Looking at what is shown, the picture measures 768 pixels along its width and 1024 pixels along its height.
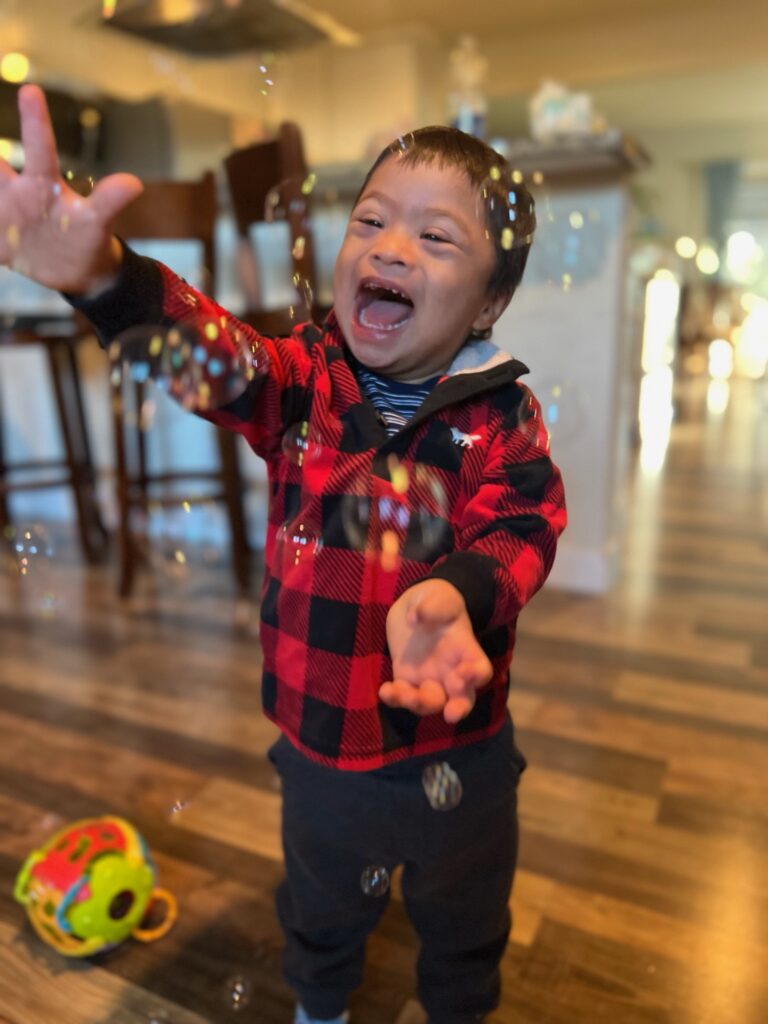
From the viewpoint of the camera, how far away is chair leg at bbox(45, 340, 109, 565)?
7.07 feet

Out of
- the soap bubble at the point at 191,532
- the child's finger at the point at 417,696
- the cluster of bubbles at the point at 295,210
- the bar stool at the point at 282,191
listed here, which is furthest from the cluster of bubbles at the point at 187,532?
the child's finger at the point at 417,696

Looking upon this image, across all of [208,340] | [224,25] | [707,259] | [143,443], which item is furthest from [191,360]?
[707,259]

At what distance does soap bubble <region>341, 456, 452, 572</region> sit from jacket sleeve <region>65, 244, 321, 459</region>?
10 centimetres

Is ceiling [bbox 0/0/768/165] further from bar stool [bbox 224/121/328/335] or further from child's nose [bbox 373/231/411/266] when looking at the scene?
child's nose [bbox 373/231/411/266]

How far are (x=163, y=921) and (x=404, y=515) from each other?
661 millimetres

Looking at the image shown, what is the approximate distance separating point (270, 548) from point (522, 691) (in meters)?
0.93

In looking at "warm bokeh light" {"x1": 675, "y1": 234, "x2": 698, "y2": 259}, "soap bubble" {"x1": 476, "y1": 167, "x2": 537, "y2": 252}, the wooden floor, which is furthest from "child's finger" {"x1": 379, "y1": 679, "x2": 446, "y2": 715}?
"warm bokeh light" {"x1": 675, "y1": 234, "x2": 698, "y2": 259}

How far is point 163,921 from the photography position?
922 millimetres

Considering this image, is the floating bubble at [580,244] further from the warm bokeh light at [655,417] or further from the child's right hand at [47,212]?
the warm bokeh light at [655,417]

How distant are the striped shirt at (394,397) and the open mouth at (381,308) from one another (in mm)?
65

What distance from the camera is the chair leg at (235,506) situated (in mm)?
1891

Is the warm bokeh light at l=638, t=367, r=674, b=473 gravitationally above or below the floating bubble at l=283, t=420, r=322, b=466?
below

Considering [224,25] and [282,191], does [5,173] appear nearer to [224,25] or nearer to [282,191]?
[282,191]

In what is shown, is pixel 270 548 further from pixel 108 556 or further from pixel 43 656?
pixel 108 556
